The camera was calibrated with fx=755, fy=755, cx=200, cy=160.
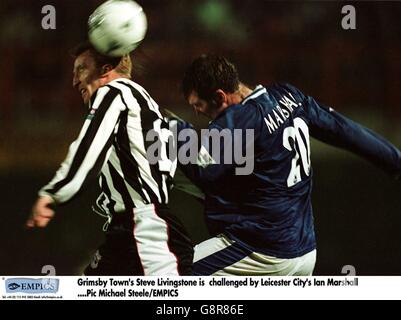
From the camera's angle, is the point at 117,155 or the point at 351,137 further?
the point at 351,137

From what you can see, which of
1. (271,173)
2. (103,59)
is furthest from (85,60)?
(271,173)

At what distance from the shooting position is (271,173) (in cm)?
360

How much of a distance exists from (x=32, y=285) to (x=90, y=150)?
0.74 m

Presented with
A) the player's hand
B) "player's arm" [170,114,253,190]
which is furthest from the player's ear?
the player's hand

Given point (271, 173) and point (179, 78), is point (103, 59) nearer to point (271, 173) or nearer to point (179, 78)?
point (179, 78)

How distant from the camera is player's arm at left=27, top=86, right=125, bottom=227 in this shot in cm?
351

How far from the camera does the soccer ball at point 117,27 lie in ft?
11.6

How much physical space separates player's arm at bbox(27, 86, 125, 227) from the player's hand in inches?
1.4

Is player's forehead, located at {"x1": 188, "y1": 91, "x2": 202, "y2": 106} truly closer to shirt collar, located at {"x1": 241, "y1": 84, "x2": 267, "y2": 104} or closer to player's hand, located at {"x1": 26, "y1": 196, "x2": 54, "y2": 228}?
shirt collar, located at {"x1": 241, "y1": 84, "x2": 267, "y2": 104}

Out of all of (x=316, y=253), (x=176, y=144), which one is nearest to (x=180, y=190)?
(x=176, y=144)

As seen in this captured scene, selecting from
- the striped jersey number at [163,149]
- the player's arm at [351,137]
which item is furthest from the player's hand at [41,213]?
the player's arm at [351,137]

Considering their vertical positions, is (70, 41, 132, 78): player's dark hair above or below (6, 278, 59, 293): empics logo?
above

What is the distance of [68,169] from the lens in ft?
11.6

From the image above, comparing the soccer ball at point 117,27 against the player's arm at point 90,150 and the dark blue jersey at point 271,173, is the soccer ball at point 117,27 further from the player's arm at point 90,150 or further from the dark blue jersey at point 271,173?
the dark blue jersey at point 271,173
